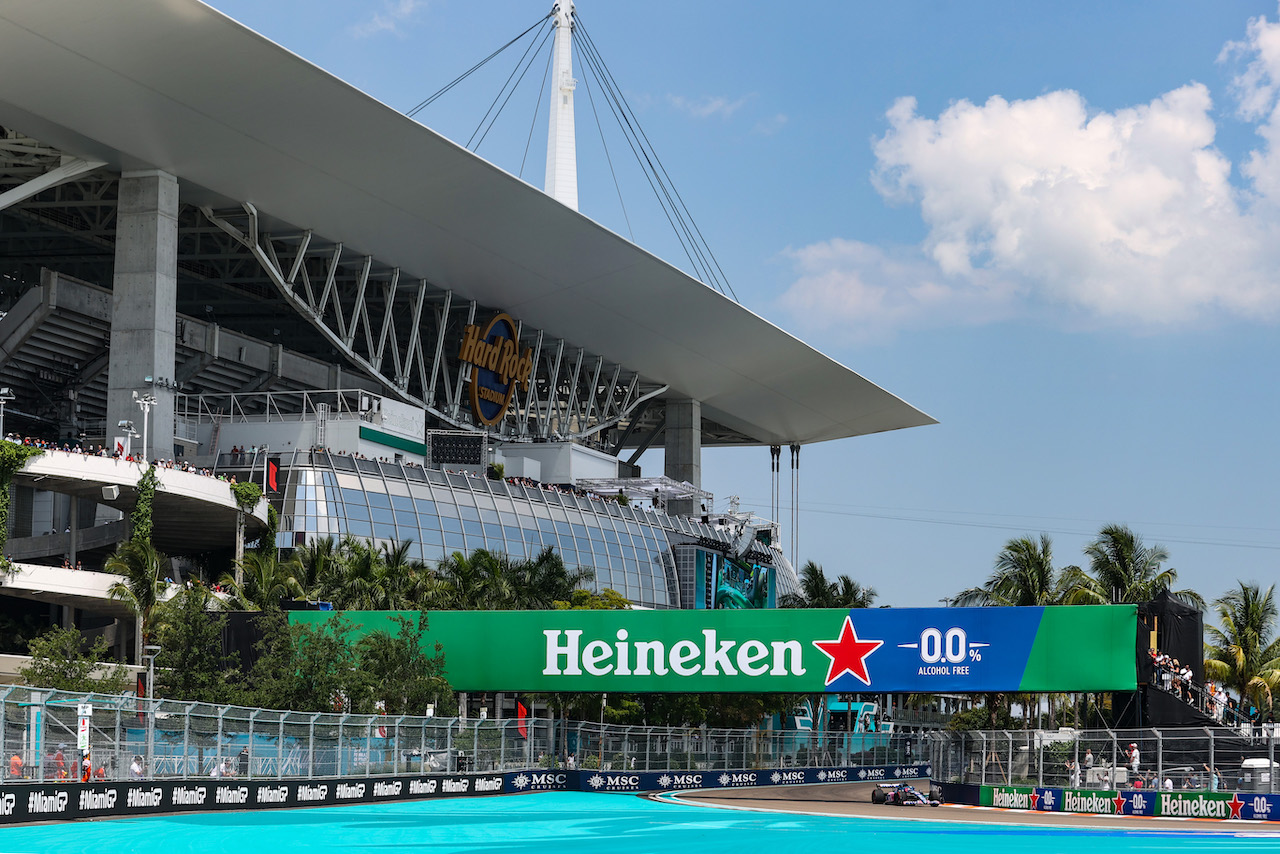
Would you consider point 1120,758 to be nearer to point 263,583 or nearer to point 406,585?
point 406,585

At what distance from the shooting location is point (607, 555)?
318 ft

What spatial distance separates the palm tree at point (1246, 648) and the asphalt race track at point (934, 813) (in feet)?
99.3

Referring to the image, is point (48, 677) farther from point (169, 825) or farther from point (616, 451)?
point (616, 451)

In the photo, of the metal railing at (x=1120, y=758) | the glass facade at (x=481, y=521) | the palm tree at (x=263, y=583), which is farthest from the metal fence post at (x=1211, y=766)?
the glass facade at (x=481, y=521)

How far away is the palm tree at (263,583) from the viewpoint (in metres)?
58.2

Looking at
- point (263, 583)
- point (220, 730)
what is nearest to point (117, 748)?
point (220, 730)

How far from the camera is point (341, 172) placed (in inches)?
2992

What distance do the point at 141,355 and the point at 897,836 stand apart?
4798cm

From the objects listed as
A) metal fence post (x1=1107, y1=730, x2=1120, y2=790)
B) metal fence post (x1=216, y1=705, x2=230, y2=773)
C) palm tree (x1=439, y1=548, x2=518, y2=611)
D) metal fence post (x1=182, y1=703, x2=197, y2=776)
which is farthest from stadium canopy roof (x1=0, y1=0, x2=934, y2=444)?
metal fence post (x1=1107, y1=730, x2=1120, y2=790)

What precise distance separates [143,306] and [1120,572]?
45986 mm

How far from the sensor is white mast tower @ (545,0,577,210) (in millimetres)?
113500

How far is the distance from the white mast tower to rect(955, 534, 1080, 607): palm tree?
48.7 metres

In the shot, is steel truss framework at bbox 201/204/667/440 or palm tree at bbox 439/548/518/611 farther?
steel truss framework at bbox 201/204/667/440

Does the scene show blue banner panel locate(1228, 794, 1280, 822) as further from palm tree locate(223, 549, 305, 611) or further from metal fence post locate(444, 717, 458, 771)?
palm tree locate(223, 549, 305, 611)
